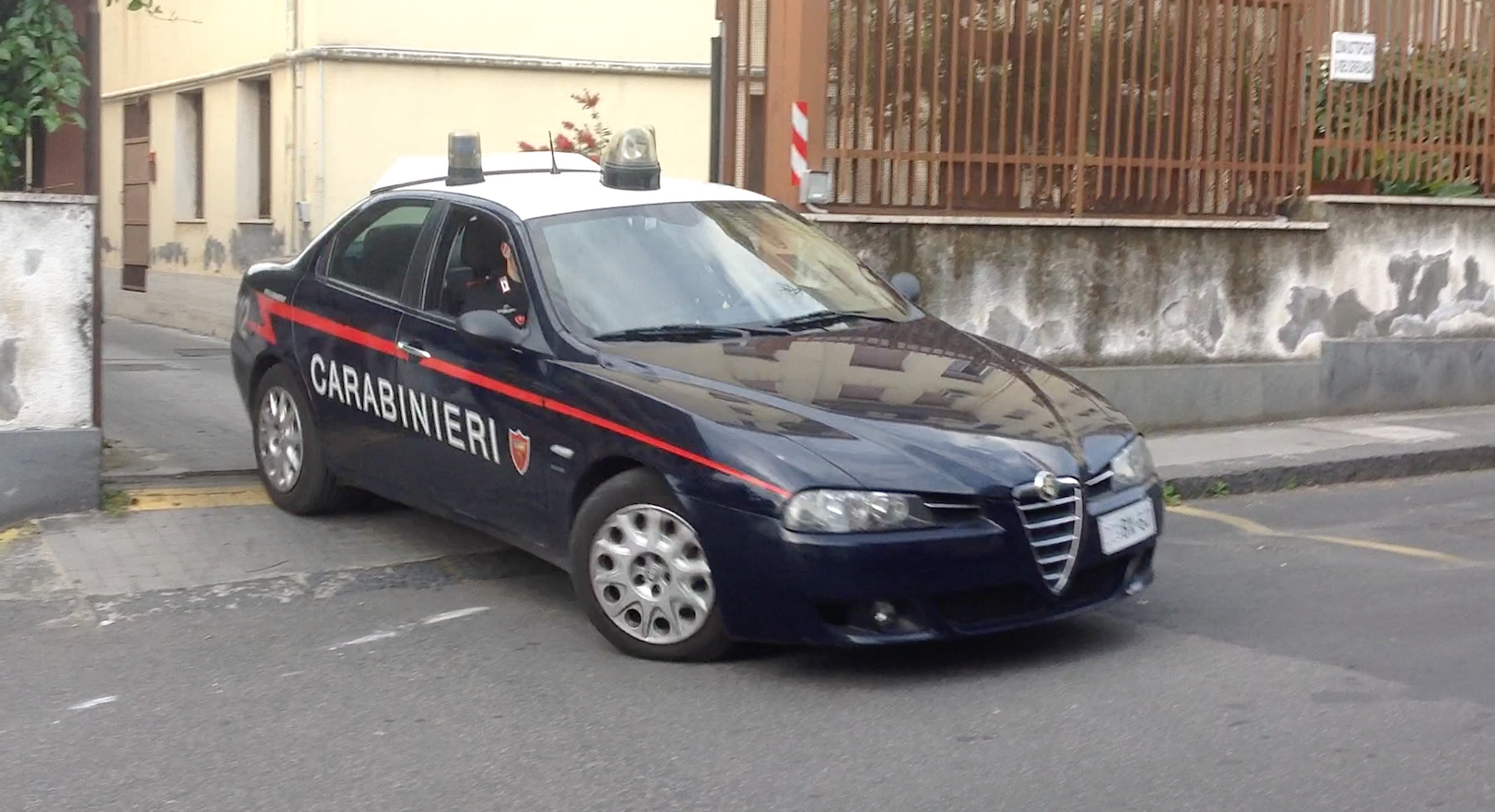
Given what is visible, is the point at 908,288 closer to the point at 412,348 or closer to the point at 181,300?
the point at 412,348

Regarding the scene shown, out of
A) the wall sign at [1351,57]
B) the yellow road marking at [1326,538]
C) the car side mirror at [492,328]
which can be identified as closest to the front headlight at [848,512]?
the car side mirror at [492,328]

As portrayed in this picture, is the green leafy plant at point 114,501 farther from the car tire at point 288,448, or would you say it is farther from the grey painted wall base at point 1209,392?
the grey painted wall base at point 1209,392

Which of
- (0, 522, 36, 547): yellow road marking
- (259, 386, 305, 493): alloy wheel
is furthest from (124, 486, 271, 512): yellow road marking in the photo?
(0, 522, 36, 547): yellow road marking

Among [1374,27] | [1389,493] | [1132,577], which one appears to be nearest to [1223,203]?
[1374,27]

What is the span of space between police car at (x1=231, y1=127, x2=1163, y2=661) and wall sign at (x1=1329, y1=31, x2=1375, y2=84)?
5119 mm

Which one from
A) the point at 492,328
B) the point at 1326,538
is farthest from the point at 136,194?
the point at 1326,538

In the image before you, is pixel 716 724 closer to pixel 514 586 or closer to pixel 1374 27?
pixel 514 586

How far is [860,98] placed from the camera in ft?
31.9

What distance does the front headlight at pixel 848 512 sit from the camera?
506 cm

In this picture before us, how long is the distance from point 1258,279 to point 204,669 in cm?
735

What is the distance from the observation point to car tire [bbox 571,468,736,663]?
539cm

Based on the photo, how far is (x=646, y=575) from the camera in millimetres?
5512

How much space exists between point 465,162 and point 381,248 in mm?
507

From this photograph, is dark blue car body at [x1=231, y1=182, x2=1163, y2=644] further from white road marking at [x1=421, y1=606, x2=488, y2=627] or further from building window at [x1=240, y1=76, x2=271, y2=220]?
building window at [x1=240, y1=76, x2=271, y2=220]
